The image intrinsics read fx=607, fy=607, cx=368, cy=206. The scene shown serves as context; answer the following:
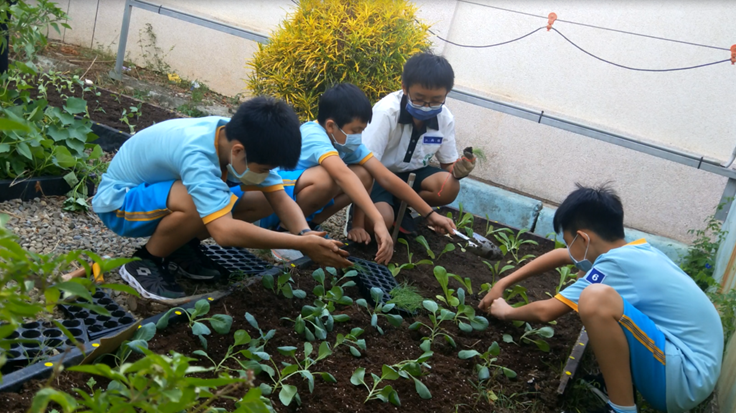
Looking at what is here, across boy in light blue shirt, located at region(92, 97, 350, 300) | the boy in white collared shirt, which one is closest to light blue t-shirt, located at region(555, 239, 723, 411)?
boy in light blue shirt, located at region(92, 97, 350, 300)

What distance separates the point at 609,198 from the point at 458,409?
102 centimetres

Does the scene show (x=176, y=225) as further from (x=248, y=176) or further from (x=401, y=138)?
(x=401, y=138)

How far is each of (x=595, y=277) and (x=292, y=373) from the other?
3.73 ft

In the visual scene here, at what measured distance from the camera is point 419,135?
3.53m

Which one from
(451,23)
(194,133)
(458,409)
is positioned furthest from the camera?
(451,23)

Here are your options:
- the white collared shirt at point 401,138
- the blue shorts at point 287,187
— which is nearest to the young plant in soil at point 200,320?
the blue shorts at point 287,187

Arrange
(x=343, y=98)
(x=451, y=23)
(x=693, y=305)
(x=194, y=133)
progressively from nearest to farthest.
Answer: (x=693, y=305)
(x=194, y=133)
(x=343, y=98)
(x=451, y=23)

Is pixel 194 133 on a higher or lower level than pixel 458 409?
higher

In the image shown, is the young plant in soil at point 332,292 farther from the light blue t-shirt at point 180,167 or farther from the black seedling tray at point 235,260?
the light blue t-shirt at point 180,167

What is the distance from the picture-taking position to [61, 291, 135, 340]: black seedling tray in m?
1.89

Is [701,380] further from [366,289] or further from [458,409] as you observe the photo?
[366,289]

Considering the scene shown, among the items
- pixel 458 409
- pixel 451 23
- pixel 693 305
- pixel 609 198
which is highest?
pixel 451 23

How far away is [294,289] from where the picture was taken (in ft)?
8.25

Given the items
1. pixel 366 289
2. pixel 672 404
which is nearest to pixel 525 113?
Result: pixel 366 289
